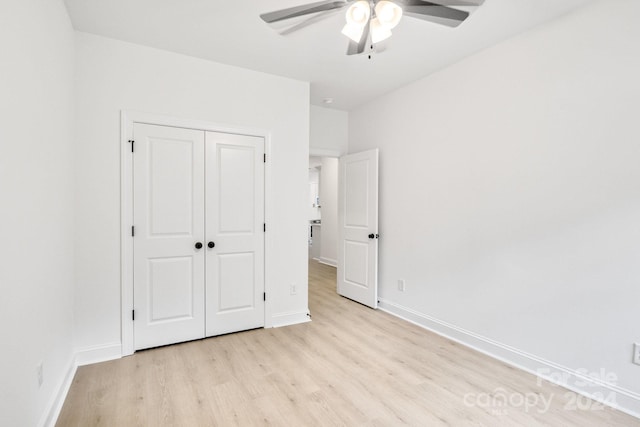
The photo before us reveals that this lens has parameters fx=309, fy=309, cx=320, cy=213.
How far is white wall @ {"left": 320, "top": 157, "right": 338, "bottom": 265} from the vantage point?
22.8ft

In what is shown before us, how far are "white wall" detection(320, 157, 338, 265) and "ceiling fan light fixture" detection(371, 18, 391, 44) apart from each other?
5.04 metres

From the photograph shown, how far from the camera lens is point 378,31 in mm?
1876

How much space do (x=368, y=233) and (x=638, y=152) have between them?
2.59 m

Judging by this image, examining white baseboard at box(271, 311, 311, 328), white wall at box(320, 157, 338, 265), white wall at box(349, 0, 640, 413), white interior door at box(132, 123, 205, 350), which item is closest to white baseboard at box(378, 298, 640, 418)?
white wall at box(349, 0, 640, 413)

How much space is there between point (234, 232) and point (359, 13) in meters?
2.23

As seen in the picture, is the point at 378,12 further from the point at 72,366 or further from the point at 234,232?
the point at 72,366

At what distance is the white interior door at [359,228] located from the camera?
399cm

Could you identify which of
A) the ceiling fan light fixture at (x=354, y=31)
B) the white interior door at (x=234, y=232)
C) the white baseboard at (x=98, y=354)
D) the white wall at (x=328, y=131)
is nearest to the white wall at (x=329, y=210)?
the white wall at (x=328, y=131)

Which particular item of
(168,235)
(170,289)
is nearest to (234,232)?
(168,235)

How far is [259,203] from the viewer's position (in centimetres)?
330

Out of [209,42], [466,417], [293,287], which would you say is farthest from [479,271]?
[209,42]

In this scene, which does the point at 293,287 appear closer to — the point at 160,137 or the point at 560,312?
the point at 160,137

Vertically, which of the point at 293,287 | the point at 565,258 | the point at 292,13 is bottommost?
the point at 293,287

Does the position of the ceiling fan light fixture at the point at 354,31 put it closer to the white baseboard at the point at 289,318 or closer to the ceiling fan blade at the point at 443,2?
the ceiling fan blade at the point at 443,2
